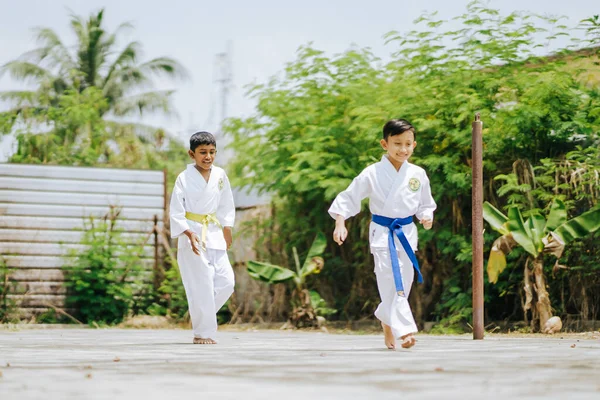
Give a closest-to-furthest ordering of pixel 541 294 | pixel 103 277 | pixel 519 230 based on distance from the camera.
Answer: pixel 519 230, pixel 541 294, pixel 103 277

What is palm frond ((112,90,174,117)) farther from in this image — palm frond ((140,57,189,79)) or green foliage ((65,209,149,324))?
green foliage ((65,209,149,324))

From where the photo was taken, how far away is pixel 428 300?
511 inches

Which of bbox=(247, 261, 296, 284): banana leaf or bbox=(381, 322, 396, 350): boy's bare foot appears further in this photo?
bbox=(247, 261, 296, 284): banana leaf

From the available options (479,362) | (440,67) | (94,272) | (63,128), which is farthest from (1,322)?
(63,128)

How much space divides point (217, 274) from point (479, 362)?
3216mm

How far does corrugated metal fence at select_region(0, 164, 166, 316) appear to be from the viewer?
1491 centimetres

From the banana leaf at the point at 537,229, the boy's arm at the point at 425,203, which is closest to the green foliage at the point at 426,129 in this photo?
the banana leaf at the point at 537,229

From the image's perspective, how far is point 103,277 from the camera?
48.6 feet

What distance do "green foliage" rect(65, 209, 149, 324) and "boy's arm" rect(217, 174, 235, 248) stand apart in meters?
7.23

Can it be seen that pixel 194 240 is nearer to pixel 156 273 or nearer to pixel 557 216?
pixel 557 216

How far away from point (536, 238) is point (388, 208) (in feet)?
14.8

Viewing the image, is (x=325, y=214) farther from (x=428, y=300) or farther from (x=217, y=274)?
(x=217, y=274)

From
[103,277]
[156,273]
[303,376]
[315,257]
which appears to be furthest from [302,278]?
[303,376]

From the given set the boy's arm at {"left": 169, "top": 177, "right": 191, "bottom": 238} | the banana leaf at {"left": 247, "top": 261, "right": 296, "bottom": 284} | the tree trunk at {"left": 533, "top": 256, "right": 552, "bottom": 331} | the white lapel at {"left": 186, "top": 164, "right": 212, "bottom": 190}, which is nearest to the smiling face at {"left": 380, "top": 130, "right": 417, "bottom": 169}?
the white lapel at {"left": 186, "top": 164, "right": 212, "bottom": 190}
